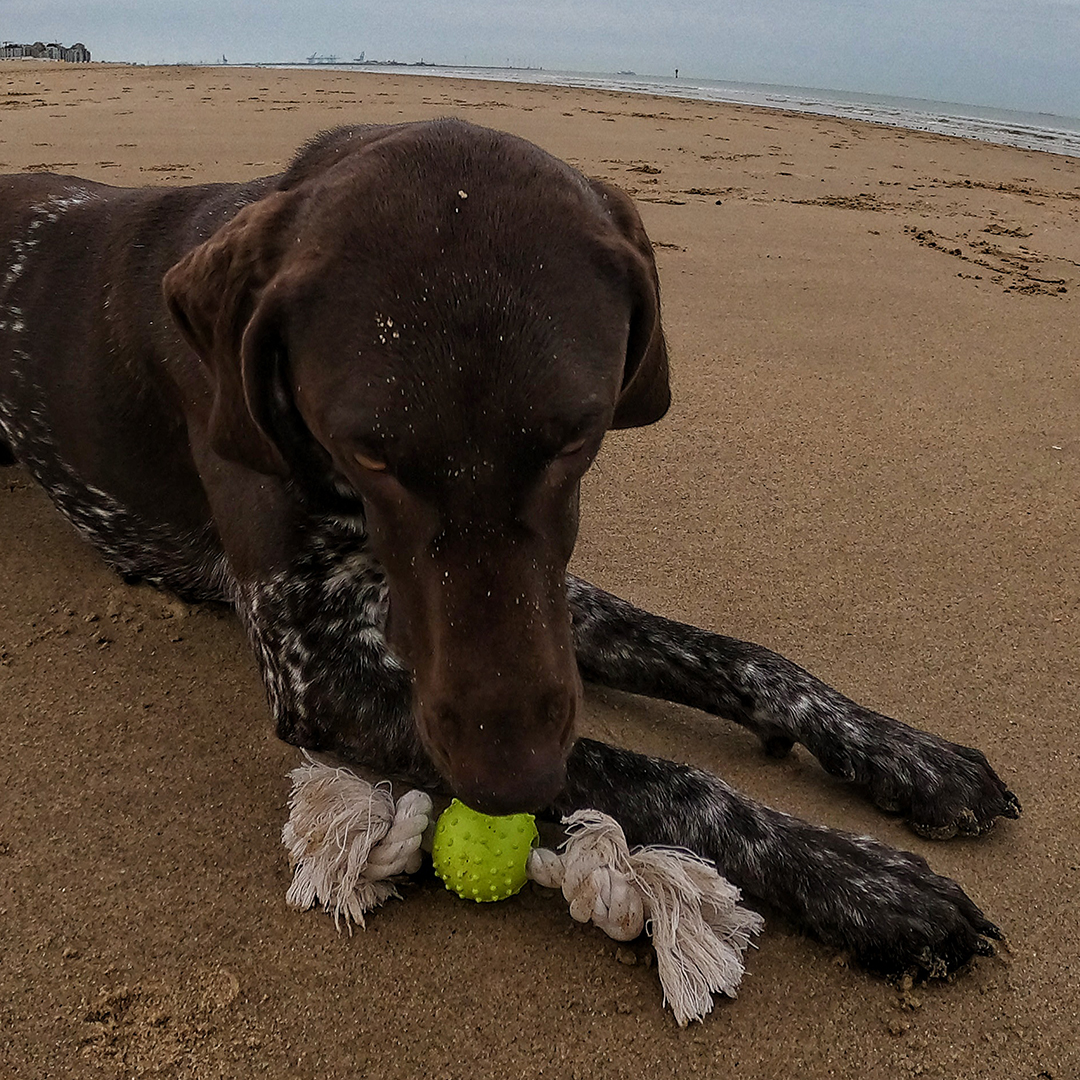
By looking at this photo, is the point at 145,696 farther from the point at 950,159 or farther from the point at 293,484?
the point at 950,159

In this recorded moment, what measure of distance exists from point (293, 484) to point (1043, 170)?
15.9m

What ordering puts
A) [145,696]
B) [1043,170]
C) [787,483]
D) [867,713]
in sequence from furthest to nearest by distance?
[1043,170] < [787,483] < [145,696] < [867,713]

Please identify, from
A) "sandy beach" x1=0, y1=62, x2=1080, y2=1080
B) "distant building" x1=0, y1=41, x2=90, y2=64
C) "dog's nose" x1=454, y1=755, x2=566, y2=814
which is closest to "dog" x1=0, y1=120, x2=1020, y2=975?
"dog's nose" x1=454, y1=755, x2=566, y2=814

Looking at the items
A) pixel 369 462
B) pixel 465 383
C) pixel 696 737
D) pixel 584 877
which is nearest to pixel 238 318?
pixel 369 462

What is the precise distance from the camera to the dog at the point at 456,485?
1723 millimetres

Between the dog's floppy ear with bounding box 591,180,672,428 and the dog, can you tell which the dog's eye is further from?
the dog's floppy ear with bounding box 591,180,672,428

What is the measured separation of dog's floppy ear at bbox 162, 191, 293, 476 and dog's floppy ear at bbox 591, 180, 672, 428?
0.75 meters

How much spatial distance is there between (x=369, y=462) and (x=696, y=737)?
1.42 metres

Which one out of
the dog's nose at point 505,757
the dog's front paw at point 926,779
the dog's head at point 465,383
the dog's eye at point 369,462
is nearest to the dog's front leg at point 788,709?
the dog's front paw at point 926,779

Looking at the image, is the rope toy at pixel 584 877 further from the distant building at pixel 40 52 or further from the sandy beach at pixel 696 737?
the distant building at pixel 40 52

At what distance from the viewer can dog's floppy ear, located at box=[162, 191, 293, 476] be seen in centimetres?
199

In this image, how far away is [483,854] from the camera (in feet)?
6.72

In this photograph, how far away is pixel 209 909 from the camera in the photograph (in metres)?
2.12

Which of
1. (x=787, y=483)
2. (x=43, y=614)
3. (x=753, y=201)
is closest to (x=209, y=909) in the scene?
(x=43, y=614)
